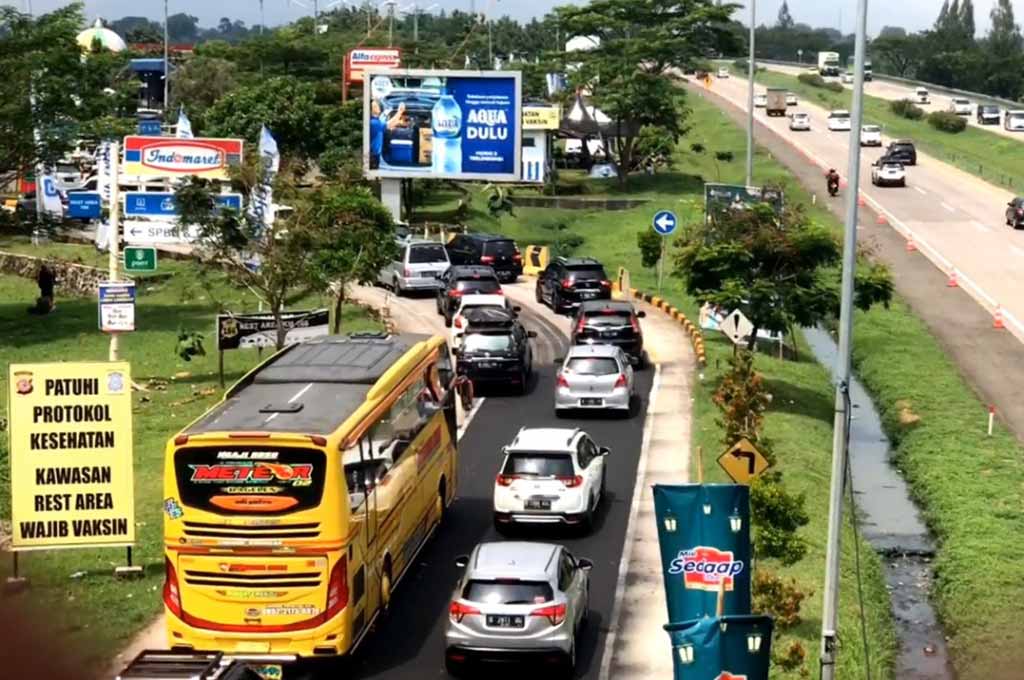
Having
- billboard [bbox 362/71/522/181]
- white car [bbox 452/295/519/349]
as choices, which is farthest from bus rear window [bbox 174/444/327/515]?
billboard [bbox 362/71/522/181]

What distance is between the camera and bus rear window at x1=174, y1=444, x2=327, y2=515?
708 inches

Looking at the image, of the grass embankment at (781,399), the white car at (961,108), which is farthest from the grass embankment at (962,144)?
the grass embankment at (781,399)

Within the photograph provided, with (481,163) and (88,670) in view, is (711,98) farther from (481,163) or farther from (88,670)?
(88,670)

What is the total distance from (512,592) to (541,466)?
618 centimetres

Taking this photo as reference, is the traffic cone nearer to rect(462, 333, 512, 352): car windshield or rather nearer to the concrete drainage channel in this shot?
the concrete drainage channel

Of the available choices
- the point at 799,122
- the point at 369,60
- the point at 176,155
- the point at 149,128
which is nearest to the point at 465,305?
the point at 176,155

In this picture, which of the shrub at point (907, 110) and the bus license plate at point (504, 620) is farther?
the shrub at point (907, 110)

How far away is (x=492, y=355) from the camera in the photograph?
35.8m

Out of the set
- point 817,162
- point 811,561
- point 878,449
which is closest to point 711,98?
point 817,162

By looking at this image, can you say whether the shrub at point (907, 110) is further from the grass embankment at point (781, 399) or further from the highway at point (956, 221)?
the grass embankment at point (781, 399)

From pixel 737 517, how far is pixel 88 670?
764 cm

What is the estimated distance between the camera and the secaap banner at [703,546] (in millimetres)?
17516

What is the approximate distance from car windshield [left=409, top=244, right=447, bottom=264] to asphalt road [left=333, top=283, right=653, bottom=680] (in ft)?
35.5

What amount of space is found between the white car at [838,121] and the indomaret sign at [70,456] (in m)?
95.5
